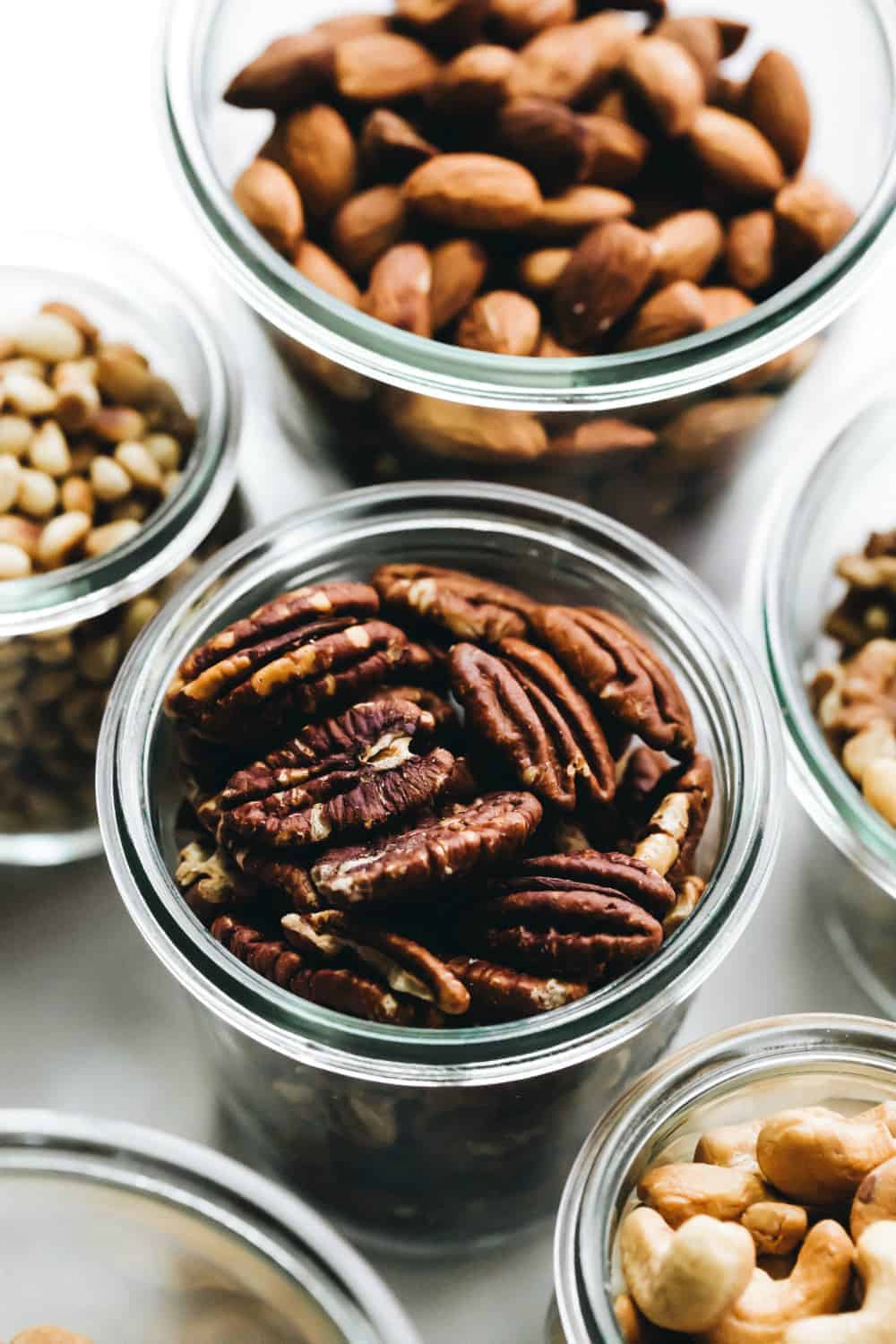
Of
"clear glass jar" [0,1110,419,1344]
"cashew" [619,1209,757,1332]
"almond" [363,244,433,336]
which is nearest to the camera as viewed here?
"cashew" [619,1209,757,1332]

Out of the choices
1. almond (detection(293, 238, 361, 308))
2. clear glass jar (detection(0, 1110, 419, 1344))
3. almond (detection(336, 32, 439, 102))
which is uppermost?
almond (detection(336, 32, 439, 102))

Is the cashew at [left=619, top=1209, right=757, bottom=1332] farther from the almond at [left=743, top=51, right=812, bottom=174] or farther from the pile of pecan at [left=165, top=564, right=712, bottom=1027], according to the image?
the almond at [left=743, top=51, right=812, bottom=174]

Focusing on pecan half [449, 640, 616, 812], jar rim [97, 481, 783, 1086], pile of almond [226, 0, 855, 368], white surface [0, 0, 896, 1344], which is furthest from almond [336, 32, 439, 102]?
pecan half [449, 640, 616, 812]

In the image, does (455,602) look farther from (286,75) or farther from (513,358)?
(286,75)

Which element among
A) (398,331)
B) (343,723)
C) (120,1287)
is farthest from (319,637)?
(120,1287)

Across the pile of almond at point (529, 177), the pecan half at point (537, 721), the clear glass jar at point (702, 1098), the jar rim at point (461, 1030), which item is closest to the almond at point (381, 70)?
the pile of almond at point (529, 177)

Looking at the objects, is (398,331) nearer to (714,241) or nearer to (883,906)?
(714,241)
